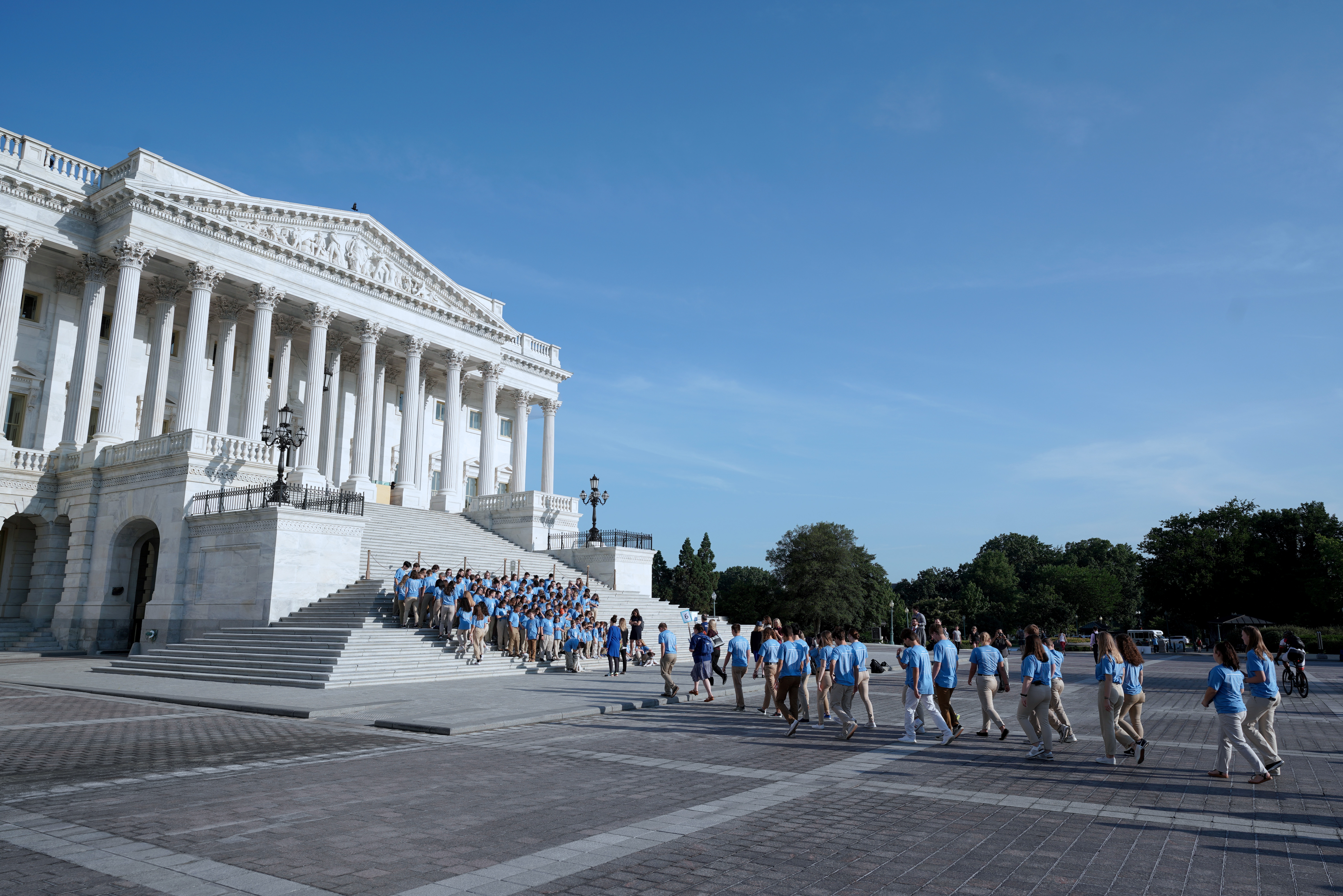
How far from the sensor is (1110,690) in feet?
37.1

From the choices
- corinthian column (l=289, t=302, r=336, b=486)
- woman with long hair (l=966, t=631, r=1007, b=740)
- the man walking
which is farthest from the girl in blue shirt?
corinthian column (l=289, t=302, r=336, b=486)

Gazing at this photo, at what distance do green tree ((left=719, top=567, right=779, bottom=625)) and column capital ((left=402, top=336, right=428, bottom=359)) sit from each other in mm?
49695

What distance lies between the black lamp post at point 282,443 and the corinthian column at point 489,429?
15.9 meters

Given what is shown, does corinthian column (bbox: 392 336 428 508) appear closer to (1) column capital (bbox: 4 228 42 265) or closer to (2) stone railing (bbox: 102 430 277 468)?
(2) stone railing (bbox: 102 430 277 468)

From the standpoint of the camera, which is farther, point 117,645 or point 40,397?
point 40,397

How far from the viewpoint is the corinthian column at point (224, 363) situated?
126 ft

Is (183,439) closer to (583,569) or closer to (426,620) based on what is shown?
(426,620)

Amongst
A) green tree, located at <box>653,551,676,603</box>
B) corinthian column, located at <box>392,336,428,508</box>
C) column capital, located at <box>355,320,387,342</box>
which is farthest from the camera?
→ green tree, located at <box>653,551,676,603</box>

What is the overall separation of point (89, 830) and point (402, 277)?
39761mm

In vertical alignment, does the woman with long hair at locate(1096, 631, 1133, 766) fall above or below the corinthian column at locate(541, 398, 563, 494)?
below

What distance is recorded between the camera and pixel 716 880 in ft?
20.1

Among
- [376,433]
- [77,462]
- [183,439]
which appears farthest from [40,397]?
[376,433]

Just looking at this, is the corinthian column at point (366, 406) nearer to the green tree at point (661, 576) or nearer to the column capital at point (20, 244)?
the column capital at point (20, 244)

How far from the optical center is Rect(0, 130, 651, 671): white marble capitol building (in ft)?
93.9
